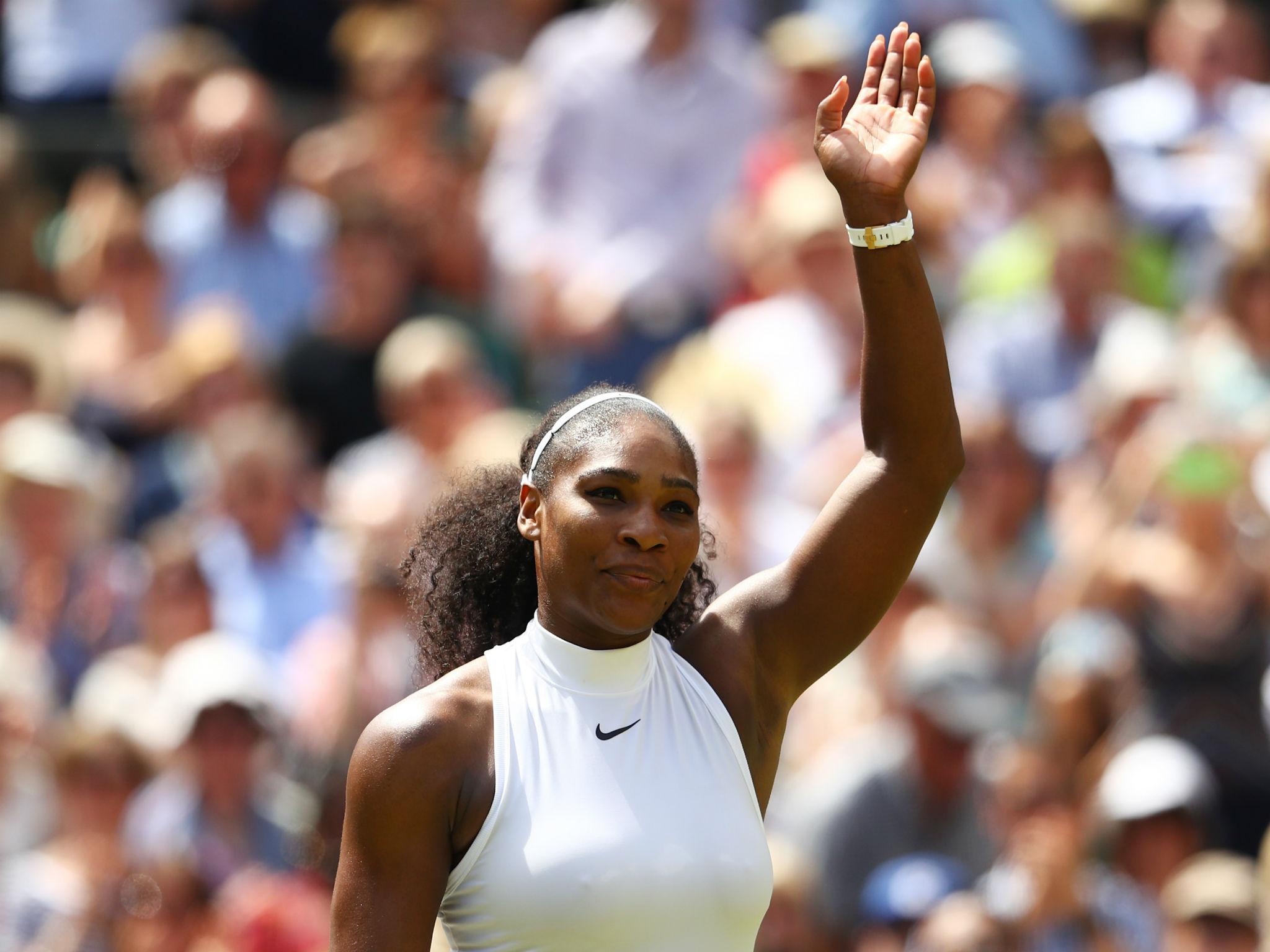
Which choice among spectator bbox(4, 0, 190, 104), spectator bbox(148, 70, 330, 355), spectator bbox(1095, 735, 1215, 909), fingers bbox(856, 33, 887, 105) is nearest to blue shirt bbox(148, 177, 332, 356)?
spectator bbox(148, 70, 330, 355)

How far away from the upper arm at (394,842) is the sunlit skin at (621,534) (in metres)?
0.29

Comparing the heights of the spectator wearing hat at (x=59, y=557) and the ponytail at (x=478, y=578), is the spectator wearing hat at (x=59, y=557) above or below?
above

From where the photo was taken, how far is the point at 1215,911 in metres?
5.48

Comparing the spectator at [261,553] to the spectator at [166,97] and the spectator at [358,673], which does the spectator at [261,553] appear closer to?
the spectator at [358,673]

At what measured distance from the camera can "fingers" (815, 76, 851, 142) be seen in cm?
303

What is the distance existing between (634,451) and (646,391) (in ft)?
16.1

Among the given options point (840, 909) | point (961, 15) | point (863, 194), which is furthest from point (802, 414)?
point (863, 194)

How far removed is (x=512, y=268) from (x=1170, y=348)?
262 cm

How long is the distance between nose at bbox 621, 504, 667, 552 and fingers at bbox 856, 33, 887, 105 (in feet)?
2.35

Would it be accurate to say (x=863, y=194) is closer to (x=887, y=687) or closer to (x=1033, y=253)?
(x=887, y=687)

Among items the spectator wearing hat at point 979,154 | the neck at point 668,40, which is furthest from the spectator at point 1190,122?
the neck at point 668,40

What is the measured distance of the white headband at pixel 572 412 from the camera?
2.95 m

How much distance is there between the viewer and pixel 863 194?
118 inches

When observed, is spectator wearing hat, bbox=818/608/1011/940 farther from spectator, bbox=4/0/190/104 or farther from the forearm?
spectator, bbox=4/0/190/104
